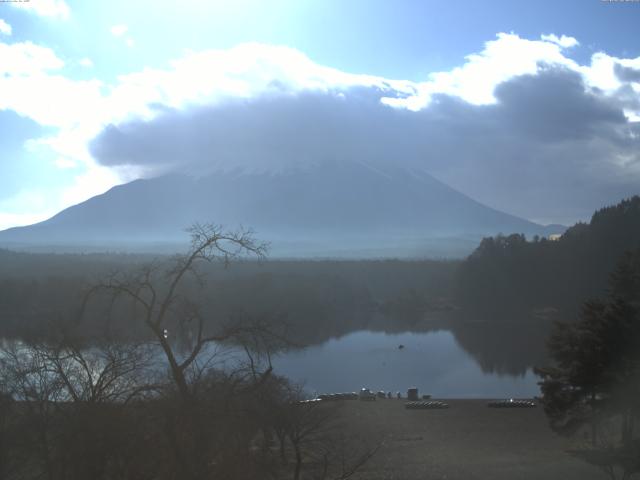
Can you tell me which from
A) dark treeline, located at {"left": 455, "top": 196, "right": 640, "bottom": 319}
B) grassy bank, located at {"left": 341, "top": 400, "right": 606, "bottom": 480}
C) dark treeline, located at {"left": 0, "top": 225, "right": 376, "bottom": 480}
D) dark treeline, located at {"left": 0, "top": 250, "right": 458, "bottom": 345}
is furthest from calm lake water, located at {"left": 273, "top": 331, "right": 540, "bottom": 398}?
dark treeline, located at {"left": 455, "top": 196, "right": 640, "bottom": 319}

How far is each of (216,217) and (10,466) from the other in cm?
8759

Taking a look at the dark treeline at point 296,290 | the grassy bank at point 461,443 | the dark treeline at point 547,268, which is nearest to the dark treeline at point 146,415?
the dark treeline at point 296,290

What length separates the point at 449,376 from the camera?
2203cm

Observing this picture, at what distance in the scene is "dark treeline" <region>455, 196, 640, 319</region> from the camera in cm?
4062

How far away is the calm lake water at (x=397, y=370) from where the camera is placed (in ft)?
64.0

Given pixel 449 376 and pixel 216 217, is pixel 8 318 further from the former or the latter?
pixel 216 217

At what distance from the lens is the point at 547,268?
1750 inches

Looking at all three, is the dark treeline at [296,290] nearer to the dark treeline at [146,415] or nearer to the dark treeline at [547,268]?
the dark treeline at [547,268]

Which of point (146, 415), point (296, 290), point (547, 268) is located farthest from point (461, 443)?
point (547, 268)

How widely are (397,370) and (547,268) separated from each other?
24926 millimetres

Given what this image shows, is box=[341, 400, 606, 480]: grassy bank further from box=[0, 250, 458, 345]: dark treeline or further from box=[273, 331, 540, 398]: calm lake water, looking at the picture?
box=[0, 250, 458, 345]: dark treeline

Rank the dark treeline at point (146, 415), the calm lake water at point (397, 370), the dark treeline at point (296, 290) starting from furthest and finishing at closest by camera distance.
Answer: the calm lake water at point (397, 370)
the dark treeline at point (296, 290)
the dark treeline at point (146, 415)

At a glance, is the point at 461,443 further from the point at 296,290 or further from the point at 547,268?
the point at 547,268

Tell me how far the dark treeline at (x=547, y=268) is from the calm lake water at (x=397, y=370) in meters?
14.5
